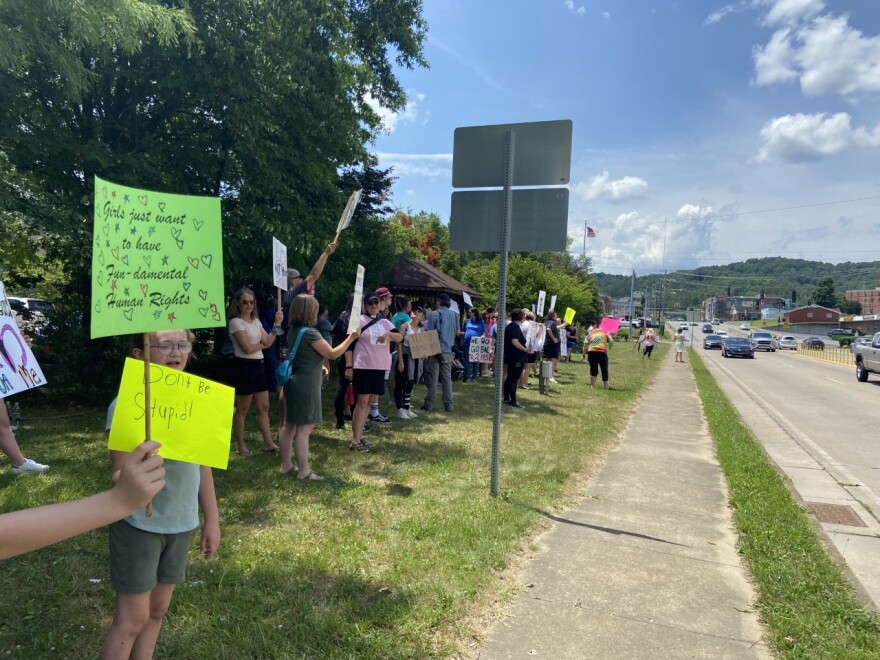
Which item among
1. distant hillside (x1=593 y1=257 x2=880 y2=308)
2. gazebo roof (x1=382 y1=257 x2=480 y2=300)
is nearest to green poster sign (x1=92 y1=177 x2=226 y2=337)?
gazebo roof (x1=382 y1=257 x2=480 y2=300)

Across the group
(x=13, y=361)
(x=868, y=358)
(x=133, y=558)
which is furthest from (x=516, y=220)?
(x=868, y=358)

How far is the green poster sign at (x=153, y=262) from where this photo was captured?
6.18 ft

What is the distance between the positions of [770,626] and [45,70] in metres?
10.3

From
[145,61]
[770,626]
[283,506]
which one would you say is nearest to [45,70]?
[145,61]

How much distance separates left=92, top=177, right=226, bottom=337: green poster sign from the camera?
188 centimetres

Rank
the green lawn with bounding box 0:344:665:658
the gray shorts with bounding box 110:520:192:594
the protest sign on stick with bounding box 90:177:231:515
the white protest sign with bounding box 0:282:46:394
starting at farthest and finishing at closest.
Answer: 1. the white protest sign with bounding box 0:282:46:394
2. the green lawn with bounding box 0:344:665:658
3. the gray shorts with bounding box 110:520:192:594
4. the protest sign on stick with bounding box 90:177:231:515

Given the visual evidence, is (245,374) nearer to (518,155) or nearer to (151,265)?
(518,155)

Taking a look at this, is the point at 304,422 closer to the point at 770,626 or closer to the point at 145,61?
the point at 770,626

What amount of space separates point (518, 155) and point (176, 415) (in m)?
3.92

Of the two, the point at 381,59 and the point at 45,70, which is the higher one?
the point at 381,59

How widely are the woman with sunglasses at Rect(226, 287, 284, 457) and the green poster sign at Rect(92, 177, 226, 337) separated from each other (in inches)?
131

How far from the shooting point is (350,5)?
13.0 meters

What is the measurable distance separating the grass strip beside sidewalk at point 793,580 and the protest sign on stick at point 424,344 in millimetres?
4352

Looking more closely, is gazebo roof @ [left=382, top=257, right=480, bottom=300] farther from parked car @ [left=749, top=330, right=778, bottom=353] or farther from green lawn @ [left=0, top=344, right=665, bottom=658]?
parked car @ [left=749, top=330, right=778, bottom=353]
